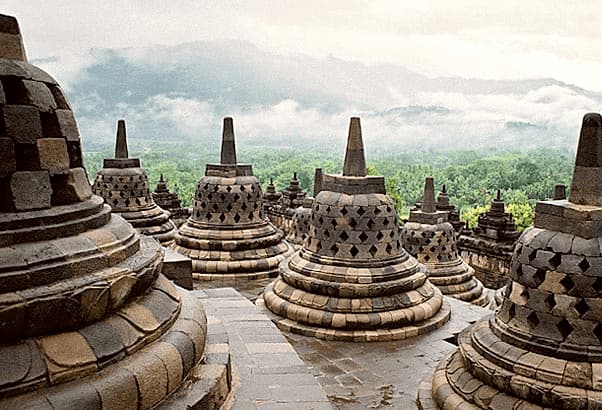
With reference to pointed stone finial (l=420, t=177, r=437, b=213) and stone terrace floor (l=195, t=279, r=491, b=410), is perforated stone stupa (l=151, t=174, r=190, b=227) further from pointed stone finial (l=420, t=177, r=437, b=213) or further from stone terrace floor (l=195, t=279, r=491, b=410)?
stone terrace floor (l=195, t=279, r=491, b=410)

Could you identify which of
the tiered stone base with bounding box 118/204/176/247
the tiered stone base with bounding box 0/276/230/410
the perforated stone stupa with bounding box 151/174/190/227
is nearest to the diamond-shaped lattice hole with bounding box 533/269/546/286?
the tiered stone base with bounding box 0/276/230/410

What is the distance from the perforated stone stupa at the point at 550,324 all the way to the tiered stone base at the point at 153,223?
318 inches

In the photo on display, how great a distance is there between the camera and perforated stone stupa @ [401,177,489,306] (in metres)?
11.4

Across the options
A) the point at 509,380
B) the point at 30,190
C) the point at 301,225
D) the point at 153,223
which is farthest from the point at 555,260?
the point at 153,223

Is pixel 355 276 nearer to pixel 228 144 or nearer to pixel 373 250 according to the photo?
pixel 373 250

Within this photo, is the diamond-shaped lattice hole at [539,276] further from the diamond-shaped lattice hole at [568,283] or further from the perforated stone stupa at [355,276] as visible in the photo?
the perforated stone stupa at [355,276]

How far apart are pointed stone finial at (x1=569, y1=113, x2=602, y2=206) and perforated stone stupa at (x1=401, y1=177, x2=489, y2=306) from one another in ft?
19.0

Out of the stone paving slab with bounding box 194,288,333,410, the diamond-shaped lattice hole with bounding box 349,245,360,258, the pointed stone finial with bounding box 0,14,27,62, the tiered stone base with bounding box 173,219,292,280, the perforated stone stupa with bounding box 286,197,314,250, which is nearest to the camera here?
the pointed stone finial with bounding box 0,14,27,62

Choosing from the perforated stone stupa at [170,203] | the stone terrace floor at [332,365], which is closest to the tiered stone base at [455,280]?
the stone terrace floor at [332,365]

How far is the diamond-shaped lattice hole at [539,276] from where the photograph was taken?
5.11m

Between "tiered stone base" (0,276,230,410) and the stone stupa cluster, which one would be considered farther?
the stone stupa cluster

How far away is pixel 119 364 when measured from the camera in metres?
2.79

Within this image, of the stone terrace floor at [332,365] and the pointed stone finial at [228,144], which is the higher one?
the pointed stone finial at [228,144]

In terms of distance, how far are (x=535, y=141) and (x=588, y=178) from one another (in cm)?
19255
